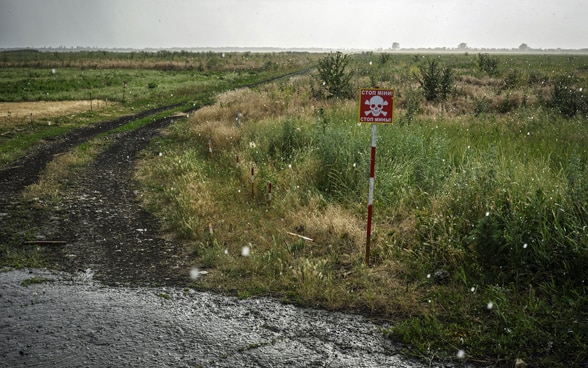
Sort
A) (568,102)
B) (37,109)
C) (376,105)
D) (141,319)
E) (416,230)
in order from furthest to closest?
1. (37,109)
2. (568,102)
3. (416,230)
4. (376,105)
5. (141,319)

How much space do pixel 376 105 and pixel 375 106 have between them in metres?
0.02

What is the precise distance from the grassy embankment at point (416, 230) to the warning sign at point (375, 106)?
6.14 feet

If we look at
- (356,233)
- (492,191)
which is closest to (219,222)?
(356,233)

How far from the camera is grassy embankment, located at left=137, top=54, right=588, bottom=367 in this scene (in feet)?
16.3

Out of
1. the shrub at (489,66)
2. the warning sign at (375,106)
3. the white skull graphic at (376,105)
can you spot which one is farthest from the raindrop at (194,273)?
the shrub at (489,66)

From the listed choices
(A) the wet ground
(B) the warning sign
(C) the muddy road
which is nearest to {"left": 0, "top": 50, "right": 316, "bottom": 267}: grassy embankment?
(C) the muddy road

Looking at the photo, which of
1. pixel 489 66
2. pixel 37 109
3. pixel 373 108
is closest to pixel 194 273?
pixel 373 108

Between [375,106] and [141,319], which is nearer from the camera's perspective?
[141,319]

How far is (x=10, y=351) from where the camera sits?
445 cm

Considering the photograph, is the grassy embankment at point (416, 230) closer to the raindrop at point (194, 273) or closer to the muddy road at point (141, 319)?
the raindrop at point (194, 273)

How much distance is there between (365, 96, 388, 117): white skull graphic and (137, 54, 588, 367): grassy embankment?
76.5 inches

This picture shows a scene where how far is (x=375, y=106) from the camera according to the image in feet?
21.3

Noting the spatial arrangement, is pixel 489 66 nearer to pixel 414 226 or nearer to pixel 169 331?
pixel 414 226

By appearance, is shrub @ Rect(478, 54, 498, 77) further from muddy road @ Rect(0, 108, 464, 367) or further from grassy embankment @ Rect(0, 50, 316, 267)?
muddy road @ Rect(0, 108, 464, 367)
